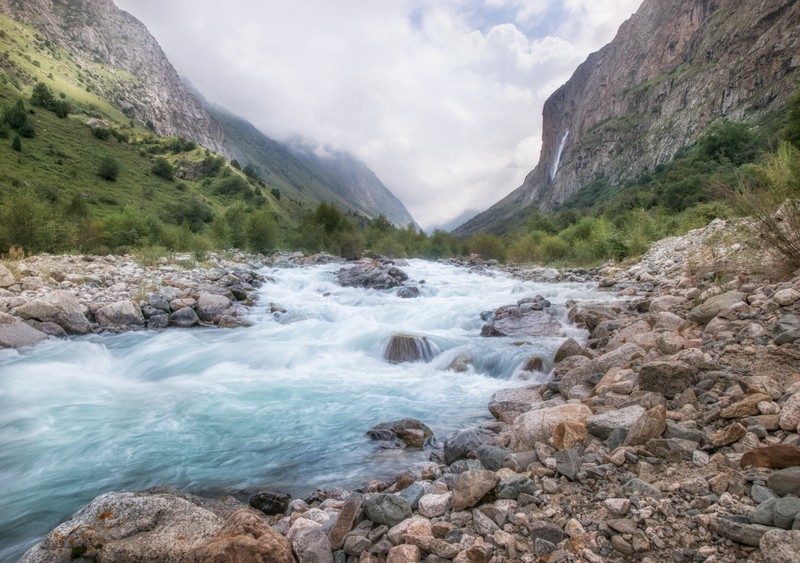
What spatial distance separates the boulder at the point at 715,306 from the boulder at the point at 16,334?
53.4 ft

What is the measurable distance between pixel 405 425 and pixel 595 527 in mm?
4859

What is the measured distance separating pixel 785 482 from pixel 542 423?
2425 millimetres

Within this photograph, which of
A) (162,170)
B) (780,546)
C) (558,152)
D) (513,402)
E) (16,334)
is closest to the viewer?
(780,546)

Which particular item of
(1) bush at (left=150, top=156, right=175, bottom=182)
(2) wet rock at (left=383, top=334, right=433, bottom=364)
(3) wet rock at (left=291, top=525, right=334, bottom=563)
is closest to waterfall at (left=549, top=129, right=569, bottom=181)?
(1) bush at (left=150, top=156, right=175, bottom=182)

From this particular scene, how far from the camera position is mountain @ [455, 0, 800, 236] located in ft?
208

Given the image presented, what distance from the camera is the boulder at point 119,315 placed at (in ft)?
44.6

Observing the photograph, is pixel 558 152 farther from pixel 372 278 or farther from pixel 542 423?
pixel 542 423

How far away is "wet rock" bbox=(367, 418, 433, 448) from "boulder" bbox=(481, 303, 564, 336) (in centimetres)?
651

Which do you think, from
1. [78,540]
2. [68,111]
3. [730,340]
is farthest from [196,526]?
[68,111]

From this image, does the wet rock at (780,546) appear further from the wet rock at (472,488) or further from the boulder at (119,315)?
the boulder at (119,315)

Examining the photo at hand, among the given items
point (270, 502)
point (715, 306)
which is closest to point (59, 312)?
point (270, 502)

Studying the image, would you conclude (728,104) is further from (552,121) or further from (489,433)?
(552,121)

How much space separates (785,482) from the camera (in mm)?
2217

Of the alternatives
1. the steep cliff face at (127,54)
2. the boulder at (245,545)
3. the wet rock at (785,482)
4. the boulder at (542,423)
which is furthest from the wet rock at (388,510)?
the steep cliff face at (127,54)
